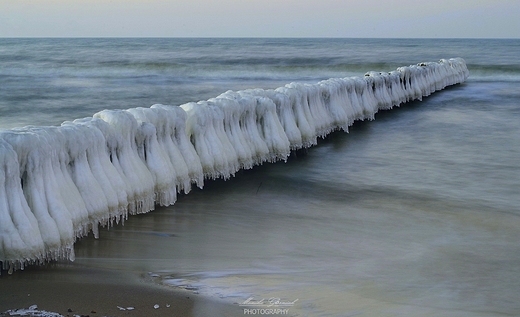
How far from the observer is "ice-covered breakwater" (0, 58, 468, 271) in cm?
357

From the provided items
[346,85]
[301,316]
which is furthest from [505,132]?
[301,316]

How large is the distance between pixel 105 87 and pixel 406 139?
11113 mm

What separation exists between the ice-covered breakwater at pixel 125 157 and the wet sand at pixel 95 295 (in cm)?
12

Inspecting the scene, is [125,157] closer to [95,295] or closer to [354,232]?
[95,295]

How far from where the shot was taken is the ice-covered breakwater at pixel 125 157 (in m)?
3.57

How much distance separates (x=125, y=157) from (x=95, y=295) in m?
1.47

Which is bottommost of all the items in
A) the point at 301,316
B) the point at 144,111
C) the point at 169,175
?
the point at 301,316

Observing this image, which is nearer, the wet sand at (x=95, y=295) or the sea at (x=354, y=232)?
the wet sand at (x=95, y=295)

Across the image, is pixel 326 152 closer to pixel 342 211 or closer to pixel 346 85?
pixel 346 85

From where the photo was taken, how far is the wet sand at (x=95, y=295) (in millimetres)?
3195

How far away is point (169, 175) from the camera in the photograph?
5.00 metres

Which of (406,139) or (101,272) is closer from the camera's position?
(101,272)

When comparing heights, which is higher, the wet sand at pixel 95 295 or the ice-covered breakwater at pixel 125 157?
the ice-covered breakwater at pixel 125 157

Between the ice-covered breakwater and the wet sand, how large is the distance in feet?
0.40
